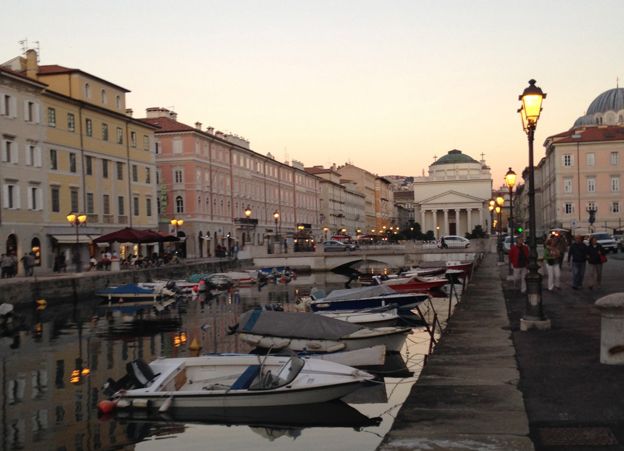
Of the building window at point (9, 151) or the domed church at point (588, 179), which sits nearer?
the building window at point (9, 151)

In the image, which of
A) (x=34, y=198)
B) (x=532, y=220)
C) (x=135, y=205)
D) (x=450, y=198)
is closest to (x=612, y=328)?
(x=532, y=220)

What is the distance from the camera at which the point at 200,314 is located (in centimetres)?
4156

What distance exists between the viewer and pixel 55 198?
58.6 meters

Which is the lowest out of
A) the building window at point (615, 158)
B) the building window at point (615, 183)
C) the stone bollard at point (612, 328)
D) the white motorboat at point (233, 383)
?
the white motorboat at point (233, 383)

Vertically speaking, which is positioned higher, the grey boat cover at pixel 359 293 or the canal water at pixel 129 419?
the grey boat cover at pixel 359 293

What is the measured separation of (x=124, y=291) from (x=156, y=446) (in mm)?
A: 34515

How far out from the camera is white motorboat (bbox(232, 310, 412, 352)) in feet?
69.1

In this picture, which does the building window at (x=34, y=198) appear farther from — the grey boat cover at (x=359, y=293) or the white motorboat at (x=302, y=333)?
the white motorboat at (x=302, y=333)

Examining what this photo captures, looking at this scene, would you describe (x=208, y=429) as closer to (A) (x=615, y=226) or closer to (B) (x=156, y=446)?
(B) (x=156, y=446)

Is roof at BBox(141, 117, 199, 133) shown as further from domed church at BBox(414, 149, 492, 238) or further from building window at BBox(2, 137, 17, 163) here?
domed church at BBox(414, 149, 492, 238)

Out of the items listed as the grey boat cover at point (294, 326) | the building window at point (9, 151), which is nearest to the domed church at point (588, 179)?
the building window at point (9, 151)

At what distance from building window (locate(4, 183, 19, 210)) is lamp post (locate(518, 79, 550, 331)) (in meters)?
42.2

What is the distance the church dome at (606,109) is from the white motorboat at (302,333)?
144 metres

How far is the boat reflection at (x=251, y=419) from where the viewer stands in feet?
49.6
